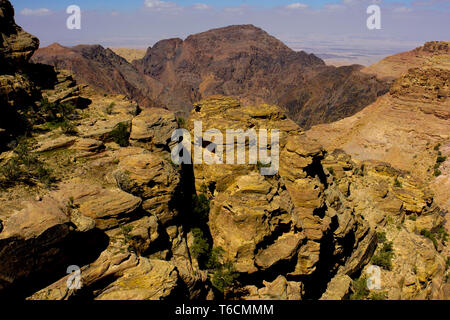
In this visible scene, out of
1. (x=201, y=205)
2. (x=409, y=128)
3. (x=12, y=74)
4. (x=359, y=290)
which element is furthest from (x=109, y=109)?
(x=409, y=128)

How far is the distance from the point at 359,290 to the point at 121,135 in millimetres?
23634

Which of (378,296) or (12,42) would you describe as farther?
(12,42)

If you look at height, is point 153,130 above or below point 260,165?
above

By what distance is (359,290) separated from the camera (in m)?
22.0

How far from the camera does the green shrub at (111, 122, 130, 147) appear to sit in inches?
873

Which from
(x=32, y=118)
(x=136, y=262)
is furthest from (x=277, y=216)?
(x=32, y=118)

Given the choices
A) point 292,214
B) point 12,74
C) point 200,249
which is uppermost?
point 12,74

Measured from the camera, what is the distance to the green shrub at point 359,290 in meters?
21.5

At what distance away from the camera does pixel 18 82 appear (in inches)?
861

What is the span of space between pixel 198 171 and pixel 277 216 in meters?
7.61

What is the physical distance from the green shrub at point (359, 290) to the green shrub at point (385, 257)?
9.47 feet

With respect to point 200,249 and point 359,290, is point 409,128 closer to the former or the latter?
point 359,290

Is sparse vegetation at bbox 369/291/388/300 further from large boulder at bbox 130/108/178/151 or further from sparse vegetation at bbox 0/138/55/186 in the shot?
sparse vegetation at bbox 0/138/55/186
